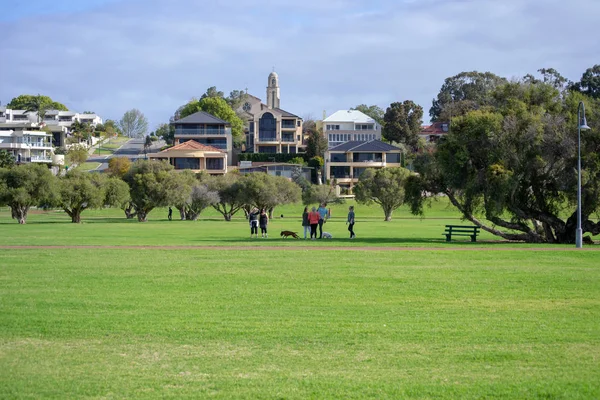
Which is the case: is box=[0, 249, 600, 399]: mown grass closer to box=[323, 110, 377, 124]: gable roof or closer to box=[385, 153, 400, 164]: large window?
box=[385, 153, 400, 164]: large window

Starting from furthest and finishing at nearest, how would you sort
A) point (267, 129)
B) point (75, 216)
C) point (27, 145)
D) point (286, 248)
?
point (267, 129)
point (27, 145)
point (75, 216)
point (286, 248)

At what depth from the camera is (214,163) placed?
113 meters

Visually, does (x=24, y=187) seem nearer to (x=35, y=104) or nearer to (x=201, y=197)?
(x=201, y=197)

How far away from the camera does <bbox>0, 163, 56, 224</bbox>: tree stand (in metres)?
61.8

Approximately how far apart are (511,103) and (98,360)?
3058 cm

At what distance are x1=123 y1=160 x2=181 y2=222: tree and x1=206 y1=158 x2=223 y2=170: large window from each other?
37549mm

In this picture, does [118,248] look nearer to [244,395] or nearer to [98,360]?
[98,360]

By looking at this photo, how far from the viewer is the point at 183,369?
10531mm

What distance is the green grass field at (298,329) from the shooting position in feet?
32.1

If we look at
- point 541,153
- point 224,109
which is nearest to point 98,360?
point 541,153

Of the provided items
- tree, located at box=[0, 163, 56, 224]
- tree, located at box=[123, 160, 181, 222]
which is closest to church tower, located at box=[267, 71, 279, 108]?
tree, located at box=[123, 160, 181, 222]

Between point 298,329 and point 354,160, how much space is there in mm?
99305

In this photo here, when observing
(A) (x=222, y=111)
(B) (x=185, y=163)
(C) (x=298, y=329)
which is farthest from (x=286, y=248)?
(A) (x=222, y=111)

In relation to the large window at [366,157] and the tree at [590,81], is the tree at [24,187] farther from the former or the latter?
the tree at [590,81]
